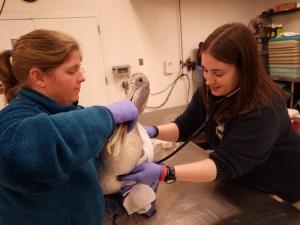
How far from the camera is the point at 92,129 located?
1.77 feet

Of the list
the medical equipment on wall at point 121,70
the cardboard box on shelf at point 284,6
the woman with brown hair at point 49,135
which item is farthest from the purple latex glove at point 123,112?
the cardboard box on shelf at point 284,6

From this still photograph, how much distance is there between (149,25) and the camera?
2.82m

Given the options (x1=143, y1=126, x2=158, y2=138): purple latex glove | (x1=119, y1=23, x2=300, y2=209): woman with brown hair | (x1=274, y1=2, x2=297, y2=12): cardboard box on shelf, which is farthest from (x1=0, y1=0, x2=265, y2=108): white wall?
(x1=119, y1=23, x2=300, y2=209): woman with brown hair

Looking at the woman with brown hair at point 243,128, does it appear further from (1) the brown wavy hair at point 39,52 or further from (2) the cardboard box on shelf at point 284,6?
(2) the cardboard box on shelf at point 284,6

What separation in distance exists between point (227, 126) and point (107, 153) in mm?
486

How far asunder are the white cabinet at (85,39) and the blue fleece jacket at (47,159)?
182 cm

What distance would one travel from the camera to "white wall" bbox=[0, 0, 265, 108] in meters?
2.42

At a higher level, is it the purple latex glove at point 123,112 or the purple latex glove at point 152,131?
the purple latex glove at point 123,112

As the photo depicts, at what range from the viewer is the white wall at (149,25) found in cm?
242

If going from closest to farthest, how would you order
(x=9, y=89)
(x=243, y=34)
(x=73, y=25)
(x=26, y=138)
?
(x=26, y=138)
(x=9, y=89)
(x=243, y=34)
(x=73, y=25)

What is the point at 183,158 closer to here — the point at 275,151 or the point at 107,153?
the point at 275,151

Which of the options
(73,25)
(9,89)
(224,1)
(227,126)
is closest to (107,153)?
(9,89)

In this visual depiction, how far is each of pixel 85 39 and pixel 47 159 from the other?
2.29 m

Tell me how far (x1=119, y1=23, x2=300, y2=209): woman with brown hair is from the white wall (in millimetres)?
1924
